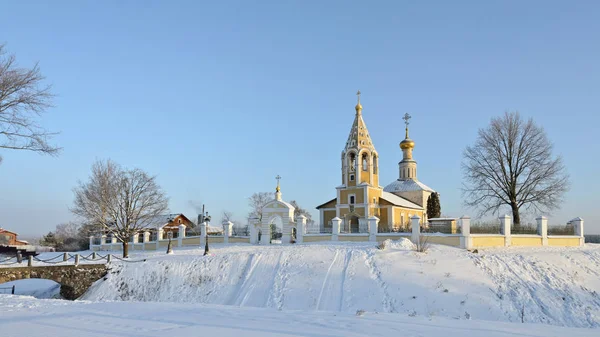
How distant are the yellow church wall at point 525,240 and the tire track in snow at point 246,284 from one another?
47.9 ft

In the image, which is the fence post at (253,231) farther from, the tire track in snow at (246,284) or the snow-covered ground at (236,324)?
the snow-covered ground at (236,324)

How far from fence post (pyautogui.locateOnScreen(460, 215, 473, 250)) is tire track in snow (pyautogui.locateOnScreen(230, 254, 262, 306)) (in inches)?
421

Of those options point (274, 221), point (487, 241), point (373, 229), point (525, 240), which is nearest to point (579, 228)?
point (525, 240)

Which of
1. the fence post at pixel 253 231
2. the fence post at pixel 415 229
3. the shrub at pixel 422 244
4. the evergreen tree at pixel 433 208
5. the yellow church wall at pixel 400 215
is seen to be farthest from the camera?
the evergreen tree at pixel 433 208

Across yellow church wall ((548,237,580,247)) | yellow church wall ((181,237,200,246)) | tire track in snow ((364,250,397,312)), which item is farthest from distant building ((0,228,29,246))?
yellow church wall ((548,237,580,247))

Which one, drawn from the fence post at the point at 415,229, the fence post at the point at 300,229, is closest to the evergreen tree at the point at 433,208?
the fence post at the point at 415,229

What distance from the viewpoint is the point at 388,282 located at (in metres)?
17.2

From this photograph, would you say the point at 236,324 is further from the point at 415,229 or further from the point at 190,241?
the point at 190,241

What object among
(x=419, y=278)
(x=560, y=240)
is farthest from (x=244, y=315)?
(x=560, y=240)

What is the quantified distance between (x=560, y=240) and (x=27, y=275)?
29.5m

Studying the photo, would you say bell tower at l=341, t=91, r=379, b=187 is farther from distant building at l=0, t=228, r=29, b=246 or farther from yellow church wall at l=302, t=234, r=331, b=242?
distant building at l=0, t=228, r=29, b=246

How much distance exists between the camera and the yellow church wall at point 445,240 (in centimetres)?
2280

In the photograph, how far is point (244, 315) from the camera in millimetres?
10602

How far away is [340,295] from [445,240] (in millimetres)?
9277
